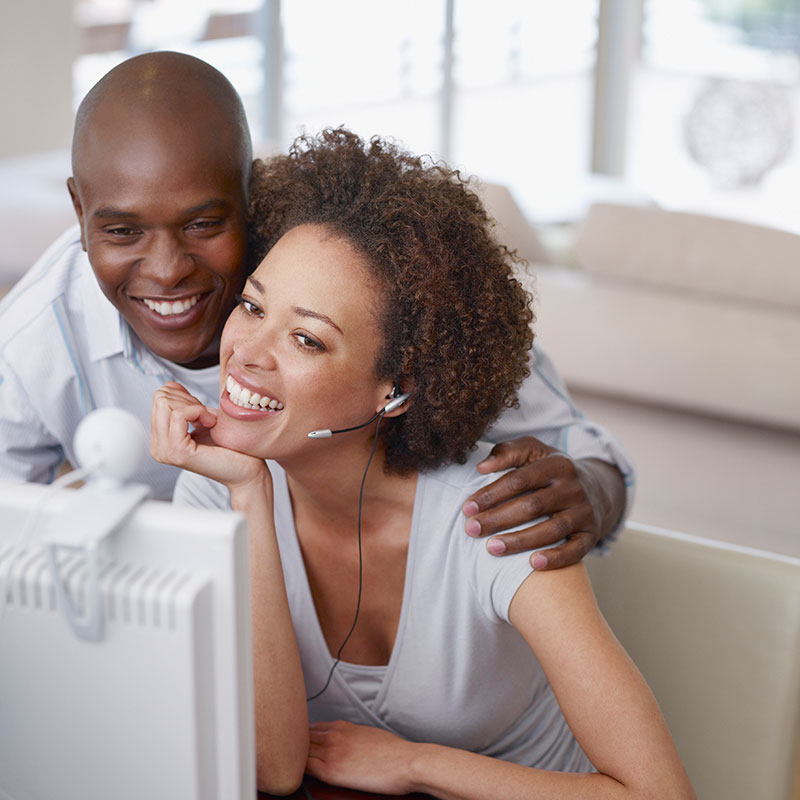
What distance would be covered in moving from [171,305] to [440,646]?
1.84 feet

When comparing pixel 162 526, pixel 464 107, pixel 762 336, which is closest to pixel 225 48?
pixel 464 107

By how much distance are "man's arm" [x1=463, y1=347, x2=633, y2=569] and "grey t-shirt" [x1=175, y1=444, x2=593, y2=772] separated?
37 millimetres

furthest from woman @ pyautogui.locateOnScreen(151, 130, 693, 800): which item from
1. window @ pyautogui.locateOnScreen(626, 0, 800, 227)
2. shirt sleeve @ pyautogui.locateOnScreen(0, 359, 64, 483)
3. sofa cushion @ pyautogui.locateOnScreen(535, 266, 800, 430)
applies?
window @ pyautogui.locateOnScreen(626, 0, 800, 227)

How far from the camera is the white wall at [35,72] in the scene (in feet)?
15.7

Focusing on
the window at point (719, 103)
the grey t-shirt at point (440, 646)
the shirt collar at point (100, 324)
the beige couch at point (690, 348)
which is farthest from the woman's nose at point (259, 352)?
the window at point (719, 103)

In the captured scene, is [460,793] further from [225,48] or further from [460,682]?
[225,48]

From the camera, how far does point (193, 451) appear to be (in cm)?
113

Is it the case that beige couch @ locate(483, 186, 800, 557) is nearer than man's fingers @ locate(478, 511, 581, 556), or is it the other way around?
man's fingers @ locate(478, 511, 581, 556)

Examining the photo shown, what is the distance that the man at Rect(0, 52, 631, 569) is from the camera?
1.28m

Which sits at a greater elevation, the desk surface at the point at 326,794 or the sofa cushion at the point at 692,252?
the sofa cushion at the point at 692,252

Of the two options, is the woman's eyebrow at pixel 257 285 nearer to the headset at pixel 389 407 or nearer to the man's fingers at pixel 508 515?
the headset at pixel 389 407

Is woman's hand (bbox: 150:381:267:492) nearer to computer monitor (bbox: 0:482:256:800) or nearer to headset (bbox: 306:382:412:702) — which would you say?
headset (bbox: 306:382:412:702)

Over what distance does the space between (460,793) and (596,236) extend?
5.66 ft

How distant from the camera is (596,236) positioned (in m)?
2.57
